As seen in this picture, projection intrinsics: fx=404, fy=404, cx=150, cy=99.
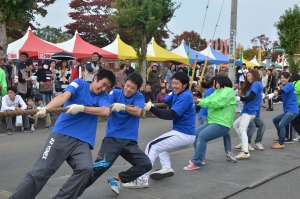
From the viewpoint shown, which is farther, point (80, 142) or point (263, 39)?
point (263, 39)

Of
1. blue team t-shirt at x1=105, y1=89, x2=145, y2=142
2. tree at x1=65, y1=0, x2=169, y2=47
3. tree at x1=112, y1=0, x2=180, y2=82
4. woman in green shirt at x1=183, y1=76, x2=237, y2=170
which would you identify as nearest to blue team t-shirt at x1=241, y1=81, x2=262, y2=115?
woman in green shirt at x1=183, y1=76, x2=237, y2=170

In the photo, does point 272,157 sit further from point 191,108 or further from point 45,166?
point 45,166

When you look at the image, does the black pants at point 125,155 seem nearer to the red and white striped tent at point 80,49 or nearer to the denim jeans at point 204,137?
the denim jeans at point 204,137

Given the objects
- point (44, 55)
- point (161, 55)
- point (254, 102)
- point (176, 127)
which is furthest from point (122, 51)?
point (176, 127)

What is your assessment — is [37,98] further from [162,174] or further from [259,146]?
[162,174]

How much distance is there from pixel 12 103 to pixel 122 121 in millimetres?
6294

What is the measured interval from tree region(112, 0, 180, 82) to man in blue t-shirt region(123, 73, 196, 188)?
12492mm

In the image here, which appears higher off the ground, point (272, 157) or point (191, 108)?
point (191, 108)

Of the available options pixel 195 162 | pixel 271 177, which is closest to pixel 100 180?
pixel 195 162

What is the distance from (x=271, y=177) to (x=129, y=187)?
2.39 metres

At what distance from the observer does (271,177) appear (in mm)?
6523

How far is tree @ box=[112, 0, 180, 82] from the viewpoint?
18.2 m

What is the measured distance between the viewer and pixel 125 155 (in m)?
5.39

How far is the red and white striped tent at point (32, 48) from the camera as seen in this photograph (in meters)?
18.1
